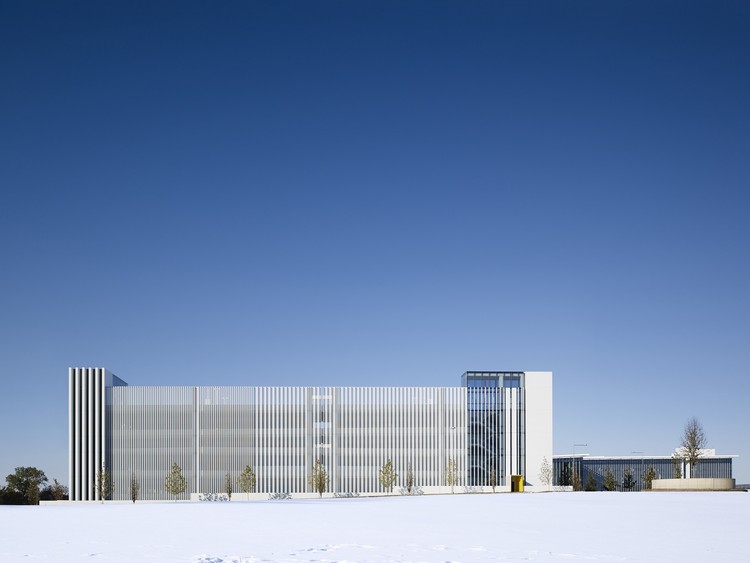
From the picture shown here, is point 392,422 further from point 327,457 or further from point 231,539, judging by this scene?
point 231,539

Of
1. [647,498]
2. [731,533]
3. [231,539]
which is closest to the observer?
[231,539]

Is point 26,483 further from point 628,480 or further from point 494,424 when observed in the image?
point 628,480

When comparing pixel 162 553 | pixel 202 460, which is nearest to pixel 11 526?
pixel 162 553

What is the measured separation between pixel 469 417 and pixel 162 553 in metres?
101

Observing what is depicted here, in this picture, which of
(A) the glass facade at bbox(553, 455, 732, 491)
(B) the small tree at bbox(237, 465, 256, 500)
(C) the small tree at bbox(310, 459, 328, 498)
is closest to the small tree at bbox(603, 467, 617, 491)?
(A) the glass facade at bbox(553, 455, 732, 491)

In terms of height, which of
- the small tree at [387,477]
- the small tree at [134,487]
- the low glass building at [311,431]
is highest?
the low glass building at [311,431]

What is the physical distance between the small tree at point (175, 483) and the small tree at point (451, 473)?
31.6 metres

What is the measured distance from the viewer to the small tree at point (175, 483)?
4353 inches

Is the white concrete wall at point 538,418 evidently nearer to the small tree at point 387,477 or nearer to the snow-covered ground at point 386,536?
the small tree at point 387,477

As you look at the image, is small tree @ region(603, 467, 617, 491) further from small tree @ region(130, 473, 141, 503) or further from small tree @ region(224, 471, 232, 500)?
small tree @ region(130, 473, 141, 503)

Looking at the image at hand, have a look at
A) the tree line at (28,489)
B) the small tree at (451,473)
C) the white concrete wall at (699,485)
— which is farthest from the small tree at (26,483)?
the white concrete wall at (699,485)

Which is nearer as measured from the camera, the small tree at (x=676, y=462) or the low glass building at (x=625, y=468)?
the small tree at (x=676, y=462)

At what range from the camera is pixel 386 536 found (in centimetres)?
2436

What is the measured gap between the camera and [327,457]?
11738 cm
